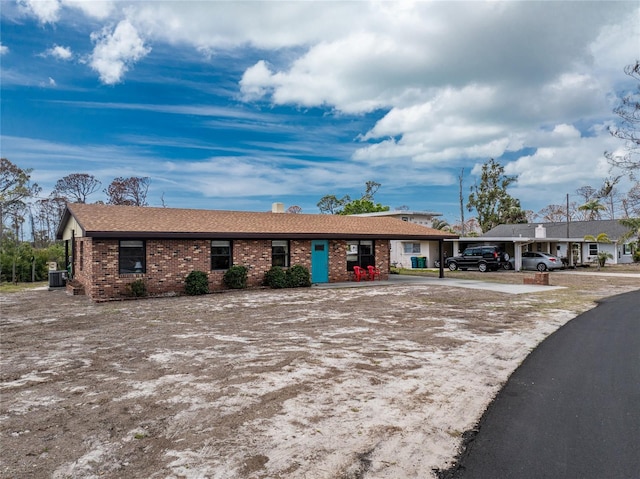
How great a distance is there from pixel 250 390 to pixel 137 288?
11.2 metres

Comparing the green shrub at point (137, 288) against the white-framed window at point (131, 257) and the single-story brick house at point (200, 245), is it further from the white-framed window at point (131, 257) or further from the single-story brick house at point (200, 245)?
the white-framed window at point (131, 257)

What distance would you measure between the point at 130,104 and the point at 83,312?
17347 millimetres

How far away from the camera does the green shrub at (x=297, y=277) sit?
18.4 meters

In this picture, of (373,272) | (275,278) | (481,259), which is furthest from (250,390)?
(481,259)

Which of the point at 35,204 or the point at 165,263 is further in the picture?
the point at 35,204

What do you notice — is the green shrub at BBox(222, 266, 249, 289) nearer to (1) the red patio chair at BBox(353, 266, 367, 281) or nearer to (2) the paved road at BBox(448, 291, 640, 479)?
(1) the red patio chair at BBox(353, 266, 367, 281)

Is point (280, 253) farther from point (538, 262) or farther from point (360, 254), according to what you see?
point (538, 262)

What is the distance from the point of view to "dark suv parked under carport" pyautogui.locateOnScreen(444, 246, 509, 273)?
28812 mm

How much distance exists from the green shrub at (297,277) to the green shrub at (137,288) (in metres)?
5.94

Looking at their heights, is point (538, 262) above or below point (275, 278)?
above

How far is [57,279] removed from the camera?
752 inches

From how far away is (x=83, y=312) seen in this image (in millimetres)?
11820

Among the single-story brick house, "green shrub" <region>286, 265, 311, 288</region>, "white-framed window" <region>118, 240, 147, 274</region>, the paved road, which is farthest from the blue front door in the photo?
the paved road

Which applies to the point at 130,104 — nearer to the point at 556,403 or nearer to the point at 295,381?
the point at 295,381
